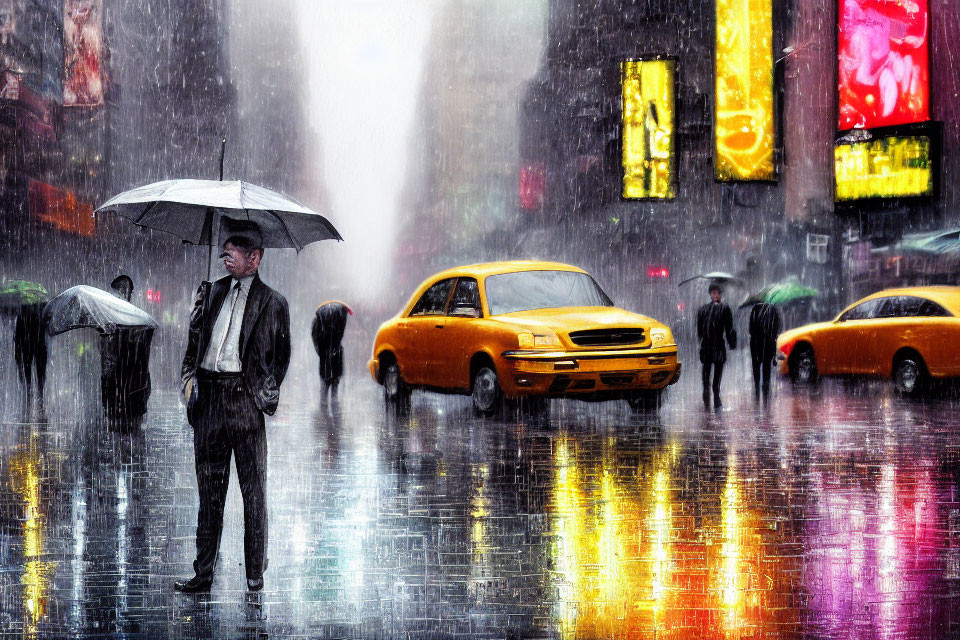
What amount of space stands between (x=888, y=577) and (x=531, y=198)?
5906cm

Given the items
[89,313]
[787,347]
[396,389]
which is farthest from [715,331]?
[89,313]

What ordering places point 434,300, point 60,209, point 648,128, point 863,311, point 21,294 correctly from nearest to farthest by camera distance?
point 434,300
point 21,294
point 863,311
point 648,128
point 60,209

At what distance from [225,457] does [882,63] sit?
2708 centimetres

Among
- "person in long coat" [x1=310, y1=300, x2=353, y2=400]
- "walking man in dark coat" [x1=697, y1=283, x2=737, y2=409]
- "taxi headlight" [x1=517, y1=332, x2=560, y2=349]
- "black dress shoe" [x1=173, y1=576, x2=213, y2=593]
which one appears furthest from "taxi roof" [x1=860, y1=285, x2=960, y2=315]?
"black dress shoe" [x1=173, y1=576, x2=213, y2=593]

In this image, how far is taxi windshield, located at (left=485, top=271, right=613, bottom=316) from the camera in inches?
548

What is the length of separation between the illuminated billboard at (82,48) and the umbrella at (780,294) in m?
35.7

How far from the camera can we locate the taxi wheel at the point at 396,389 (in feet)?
50.7

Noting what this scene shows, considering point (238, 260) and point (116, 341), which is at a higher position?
point (238, 260)

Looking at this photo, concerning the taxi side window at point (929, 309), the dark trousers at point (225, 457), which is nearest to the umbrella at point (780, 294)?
the taxi side window at point (929, 309)

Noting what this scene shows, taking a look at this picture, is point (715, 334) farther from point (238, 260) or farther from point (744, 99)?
point (744, 99)

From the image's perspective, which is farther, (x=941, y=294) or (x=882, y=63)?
(x=882, y=63)

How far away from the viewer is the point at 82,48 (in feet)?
158

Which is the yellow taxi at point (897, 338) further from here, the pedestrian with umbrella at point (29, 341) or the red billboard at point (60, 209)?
the red billboard at point (60, 209)

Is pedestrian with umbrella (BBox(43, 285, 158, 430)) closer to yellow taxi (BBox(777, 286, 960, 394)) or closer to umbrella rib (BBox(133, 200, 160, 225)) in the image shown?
umbrella rib (BBox(133, 200, 160, 225))
